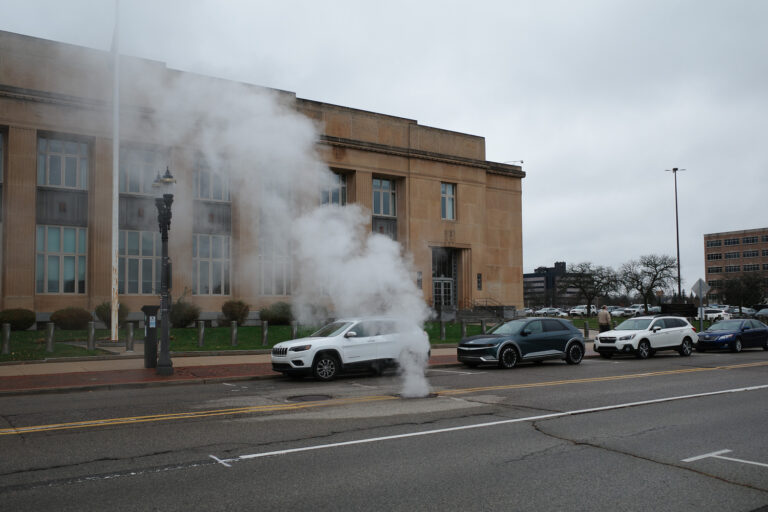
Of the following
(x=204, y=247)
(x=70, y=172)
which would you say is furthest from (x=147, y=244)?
(x=70, y=172)

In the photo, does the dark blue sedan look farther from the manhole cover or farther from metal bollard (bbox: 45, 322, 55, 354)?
metal bollard (bbox: 45, 322, 55, 354)

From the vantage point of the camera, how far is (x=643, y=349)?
2062 centimetres

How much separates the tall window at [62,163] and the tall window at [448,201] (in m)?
22.2

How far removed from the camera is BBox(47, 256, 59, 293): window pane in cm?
2850

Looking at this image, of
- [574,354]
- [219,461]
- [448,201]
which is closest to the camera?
[219,461]

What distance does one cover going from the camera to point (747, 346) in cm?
2386

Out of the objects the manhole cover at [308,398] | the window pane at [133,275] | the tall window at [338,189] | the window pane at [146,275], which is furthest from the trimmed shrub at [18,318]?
the manhole cover at [308,398]

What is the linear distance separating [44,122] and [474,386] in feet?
79.9

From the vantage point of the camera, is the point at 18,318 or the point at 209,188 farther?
the point at 209,188

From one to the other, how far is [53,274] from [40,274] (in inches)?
21.6

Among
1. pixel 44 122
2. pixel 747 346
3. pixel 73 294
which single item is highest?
pixel 44 122

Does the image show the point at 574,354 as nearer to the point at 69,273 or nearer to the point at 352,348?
the point at 352,348

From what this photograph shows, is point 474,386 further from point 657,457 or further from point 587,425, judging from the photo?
point 657,457

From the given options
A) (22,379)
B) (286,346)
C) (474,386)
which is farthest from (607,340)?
(22,379)
